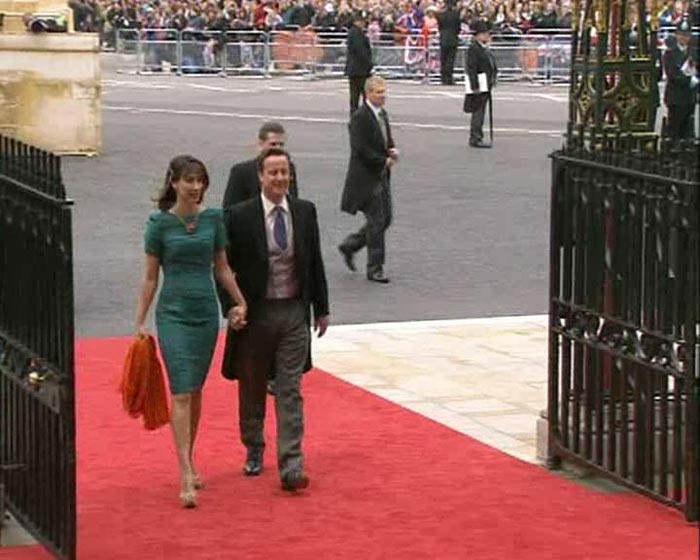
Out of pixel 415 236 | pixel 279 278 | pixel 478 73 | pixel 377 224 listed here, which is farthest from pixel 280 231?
pixel 478 73

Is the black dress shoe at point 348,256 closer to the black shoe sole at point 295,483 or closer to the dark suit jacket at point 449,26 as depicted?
the black shoe sole at point 295,483

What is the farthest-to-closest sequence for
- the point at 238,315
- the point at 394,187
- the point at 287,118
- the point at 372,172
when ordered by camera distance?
the point at 287,118 < the point at 394,187 < the point at 372,172 < the point at 238,315

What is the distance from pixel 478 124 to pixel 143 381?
64.9 feet

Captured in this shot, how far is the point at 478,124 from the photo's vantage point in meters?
29.1

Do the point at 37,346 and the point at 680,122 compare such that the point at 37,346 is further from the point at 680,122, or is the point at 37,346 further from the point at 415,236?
the point at 415,236

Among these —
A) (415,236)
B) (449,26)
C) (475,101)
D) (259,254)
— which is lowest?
(415,236)

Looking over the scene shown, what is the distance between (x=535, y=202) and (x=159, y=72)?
28.6 m

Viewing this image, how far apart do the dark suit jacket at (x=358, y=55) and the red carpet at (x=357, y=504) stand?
21.8m

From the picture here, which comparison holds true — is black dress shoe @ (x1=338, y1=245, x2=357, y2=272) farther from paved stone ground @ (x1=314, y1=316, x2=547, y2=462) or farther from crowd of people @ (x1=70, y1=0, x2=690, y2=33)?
crowd of people @ (x1=70, y1=0, x2=690, y2=33)

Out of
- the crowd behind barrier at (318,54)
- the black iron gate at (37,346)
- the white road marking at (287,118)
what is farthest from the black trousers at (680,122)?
the crowd behind barrier at (318,54)

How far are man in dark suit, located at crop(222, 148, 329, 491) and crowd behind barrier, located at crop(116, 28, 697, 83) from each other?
3444cm

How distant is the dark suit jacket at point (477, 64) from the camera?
95.8 feet

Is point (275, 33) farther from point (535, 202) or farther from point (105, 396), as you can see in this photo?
point (105, 396)

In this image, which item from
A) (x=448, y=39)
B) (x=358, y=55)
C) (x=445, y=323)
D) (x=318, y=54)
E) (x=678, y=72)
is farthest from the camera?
(x=318, y=54)
